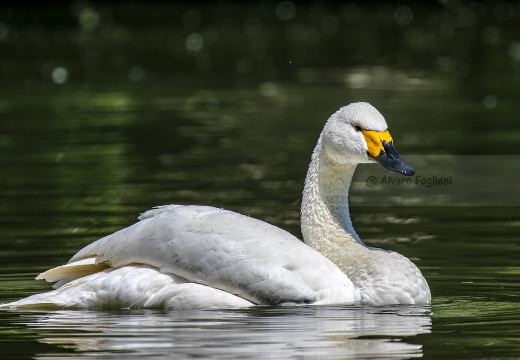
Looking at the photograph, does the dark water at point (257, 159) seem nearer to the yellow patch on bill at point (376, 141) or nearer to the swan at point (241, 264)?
the swan at point (241, 264)

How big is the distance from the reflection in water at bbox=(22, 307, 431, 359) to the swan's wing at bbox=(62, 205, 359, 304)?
0.15 m

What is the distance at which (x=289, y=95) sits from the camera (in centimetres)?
2586

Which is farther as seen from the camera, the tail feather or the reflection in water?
the tail feather

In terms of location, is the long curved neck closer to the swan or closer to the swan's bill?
the swan

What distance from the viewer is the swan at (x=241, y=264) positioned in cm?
950

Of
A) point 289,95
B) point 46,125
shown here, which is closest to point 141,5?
point 289,95

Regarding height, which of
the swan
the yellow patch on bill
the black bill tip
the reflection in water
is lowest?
the reflection in water

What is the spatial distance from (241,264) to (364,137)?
4.83 feet

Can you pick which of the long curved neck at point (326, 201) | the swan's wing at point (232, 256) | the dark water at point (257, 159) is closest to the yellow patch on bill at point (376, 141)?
the long curved neck at point (326, 201)

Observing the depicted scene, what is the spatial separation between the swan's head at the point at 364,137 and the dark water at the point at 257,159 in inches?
45.4

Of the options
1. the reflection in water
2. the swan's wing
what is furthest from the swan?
the reflection in water

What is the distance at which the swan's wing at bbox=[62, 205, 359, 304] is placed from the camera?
372 inches

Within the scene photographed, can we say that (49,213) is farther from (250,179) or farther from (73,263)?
(73,263)

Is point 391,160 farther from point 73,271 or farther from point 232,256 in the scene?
point 73,271
